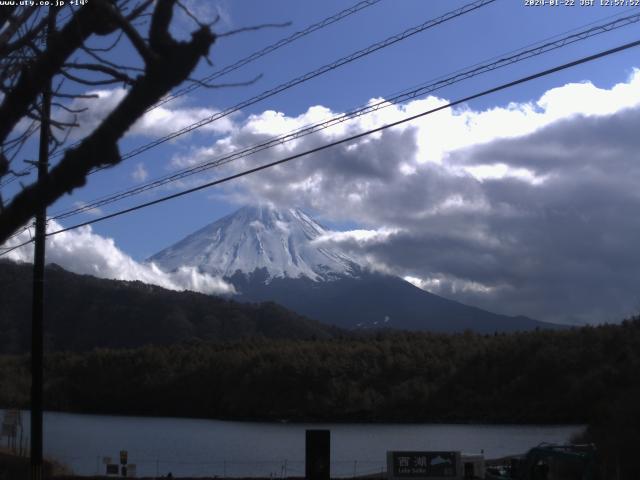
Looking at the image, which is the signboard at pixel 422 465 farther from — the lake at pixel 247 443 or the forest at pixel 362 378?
the forest at pixel 362 378

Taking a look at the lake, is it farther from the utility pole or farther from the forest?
the utility pole

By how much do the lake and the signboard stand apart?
428 inches

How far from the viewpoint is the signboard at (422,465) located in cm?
2606

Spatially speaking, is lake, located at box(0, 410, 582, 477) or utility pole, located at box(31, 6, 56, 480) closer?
utility pole, located at box(31, 6, 56, 480)

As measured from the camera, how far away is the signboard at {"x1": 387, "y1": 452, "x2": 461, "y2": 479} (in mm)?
26062

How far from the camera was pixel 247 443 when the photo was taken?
191 ft

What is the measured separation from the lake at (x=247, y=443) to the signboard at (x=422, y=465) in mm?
10873

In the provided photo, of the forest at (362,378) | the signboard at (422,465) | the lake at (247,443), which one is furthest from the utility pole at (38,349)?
the forest at (362,378)

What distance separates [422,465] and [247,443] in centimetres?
3351

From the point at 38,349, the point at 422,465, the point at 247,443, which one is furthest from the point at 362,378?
the point at 38,349

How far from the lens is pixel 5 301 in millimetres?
131250

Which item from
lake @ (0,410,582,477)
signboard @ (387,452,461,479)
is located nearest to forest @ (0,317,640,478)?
lake @ (0,410,582,477)

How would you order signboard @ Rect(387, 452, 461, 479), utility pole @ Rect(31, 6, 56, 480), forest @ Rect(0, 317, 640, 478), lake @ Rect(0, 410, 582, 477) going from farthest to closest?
forest @ Rect(0, 317, 640, 478) → lake @ Rect(0, 410, 582, 477) → signboard @ Rect(387, 452, 461, 479) → utility pole @ Rect(31, 6, 56, 480)

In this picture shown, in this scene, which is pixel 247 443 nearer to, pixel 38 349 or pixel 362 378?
pixel 362 378
